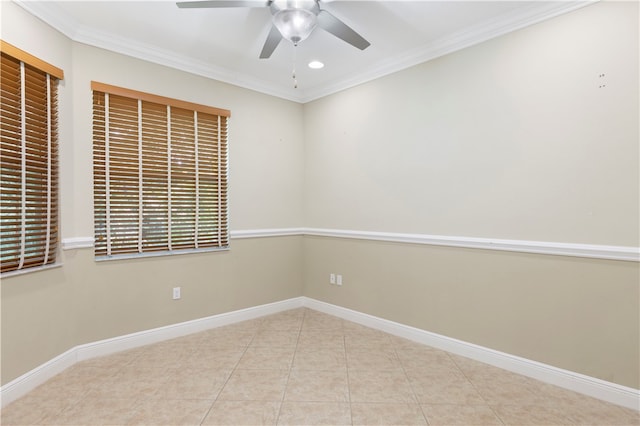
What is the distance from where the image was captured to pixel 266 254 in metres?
3.95

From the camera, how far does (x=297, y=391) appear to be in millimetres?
2305

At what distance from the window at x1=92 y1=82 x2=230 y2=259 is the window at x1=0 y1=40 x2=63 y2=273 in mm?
320

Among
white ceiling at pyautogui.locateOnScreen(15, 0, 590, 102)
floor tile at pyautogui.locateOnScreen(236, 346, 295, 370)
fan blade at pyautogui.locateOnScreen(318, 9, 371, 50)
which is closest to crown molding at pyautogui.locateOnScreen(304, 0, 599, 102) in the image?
white ceiling at pyautogui.locateOnScreen(15, 0, 590, 102)

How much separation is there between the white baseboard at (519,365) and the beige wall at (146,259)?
135 cm

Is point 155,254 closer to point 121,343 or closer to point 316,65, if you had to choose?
point 121,343

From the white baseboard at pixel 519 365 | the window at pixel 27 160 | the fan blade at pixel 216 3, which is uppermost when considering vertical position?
the fan blade at pixel 216 3

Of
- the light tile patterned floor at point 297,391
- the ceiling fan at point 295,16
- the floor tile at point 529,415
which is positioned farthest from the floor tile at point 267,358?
the ceiling fan at point 295,16

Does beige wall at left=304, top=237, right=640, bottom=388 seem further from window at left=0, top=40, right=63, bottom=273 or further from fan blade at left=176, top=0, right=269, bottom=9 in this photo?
window at left=0, top=40, right=63, bottom=273

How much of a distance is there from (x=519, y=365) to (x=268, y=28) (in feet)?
10.7

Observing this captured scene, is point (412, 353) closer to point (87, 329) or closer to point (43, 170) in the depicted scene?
point (87, 329)

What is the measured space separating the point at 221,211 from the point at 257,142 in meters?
0.91

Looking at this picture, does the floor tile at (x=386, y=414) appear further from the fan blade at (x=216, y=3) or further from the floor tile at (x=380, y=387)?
the fan blade at (x=216, y=3)

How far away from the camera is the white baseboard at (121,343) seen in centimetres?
223

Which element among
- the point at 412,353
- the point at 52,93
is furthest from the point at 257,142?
the point at 412,353
